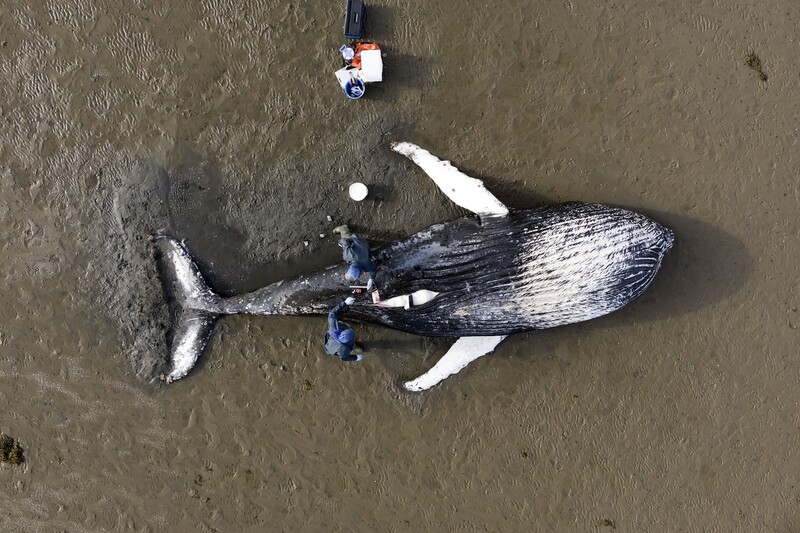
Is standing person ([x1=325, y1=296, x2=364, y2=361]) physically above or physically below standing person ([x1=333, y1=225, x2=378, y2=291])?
below

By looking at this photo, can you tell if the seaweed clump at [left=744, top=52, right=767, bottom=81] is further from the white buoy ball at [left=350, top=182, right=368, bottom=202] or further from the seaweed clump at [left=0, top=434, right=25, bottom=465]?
the seaweed clump at [left=0, top=434, right=25, bottom=465]

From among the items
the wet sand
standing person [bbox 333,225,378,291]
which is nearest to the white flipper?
the wet sand

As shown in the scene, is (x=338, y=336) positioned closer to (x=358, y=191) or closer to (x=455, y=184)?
(x=358, y=191)

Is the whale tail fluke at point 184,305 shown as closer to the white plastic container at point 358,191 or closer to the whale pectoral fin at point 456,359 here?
the white plastic container at point 358,191

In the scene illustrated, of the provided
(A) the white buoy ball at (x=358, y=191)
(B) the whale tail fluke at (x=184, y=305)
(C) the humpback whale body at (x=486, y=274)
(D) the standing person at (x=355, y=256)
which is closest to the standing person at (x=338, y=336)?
(C) the humpback whale body at (x=486, y=274)

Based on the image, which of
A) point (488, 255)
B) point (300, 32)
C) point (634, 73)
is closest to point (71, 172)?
point (300, 32)

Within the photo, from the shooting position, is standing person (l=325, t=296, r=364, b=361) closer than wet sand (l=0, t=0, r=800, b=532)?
Yes

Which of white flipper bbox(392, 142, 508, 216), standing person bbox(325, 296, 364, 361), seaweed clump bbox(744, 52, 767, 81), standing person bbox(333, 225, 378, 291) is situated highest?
seaweed clump bbox(744, 52, 767, 81)
